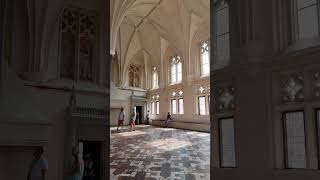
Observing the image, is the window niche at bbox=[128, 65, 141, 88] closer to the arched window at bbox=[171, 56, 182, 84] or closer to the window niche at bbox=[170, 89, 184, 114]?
the arched window at bbox=[171, 56, 182, 84]

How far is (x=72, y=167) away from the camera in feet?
18.5

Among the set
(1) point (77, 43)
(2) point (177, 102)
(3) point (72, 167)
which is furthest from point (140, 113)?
(3) point (72, 167)

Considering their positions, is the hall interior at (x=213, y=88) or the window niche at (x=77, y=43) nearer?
the hall interior at (x=213, y=88)

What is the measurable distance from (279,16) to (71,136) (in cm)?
448

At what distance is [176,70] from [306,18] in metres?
18.9

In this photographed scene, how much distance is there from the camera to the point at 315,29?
17.8ft

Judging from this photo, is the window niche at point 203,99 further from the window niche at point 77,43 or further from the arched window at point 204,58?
the window niche at point 77,43

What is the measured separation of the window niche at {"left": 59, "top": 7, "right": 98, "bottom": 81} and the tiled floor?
2.62 meters

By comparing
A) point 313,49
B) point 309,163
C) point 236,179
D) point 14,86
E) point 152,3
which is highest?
point 152,3

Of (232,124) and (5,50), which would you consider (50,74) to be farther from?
(232,124)

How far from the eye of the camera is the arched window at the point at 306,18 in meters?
5.45

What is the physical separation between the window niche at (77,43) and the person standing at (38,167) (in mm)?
1590

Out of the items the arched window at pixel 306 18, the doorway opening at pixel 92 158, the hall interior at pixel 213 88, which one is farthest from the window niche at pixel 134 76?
the arched window at pixel 306 18

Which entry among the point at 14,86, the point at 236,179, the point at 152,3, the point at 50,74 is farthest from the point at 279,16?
the point at 152,3
